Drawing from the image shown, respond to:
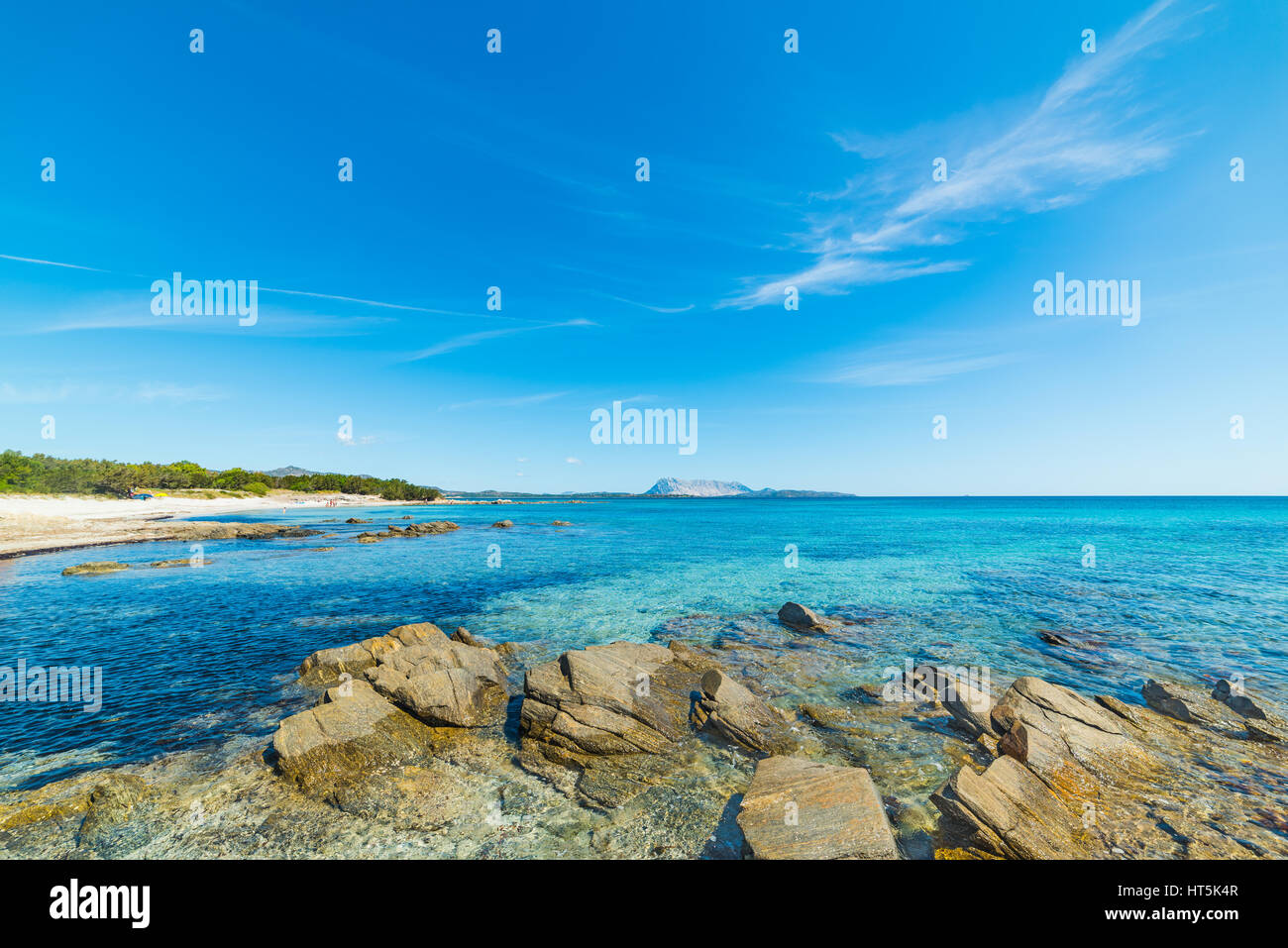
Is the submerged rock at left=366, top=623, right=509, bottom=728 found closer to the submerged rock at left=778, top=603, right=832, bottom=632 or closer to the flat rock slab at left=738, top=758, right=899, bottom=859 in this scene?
the flat rock slab at left=738, top=758, right=899, bottom=859

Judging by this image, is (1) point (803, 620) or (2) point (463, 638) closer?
(2) point (463, 638)

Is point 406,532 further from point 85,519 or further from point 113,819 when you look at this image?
point 113,819

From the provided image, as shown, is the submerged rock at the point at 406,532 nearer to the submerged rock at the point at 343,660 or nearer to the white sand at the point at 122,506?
the white sand at the point at 122,506

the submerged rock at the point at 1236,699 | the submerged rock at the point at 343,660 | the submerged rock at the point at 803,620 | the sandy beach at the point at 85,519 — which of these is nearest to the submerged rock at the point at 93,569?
the sandy beach at the point at 85,519

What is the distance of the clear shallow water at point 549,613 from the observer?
1583cm

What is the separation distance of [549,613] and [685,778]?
18918 millimetres

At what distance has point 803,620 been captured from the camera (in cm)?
2575


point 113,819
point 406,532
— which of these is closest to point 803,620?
point 113,819

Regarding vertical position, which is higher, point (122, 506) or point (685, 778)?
point (122, 506)

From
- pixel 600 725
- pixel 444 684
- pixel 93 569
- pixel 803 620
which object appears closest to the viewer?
pixel 600 725

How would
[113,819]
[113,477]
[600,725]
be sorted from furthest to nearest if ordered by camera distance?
[113,477], [600,725], [113,819]

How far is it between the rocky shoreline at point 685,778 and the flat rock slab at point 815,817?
37 mm
